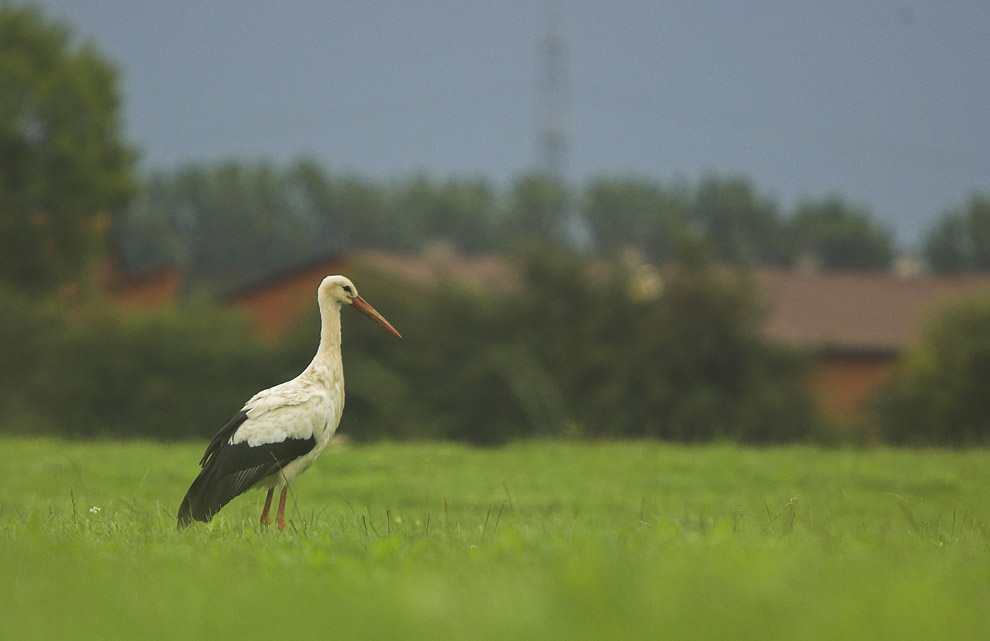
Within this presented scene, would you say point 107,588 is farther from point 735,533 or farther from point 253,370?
point 253,370

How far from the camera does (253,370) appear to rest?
87.0 feet

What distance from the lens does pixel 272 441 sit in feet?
27.1

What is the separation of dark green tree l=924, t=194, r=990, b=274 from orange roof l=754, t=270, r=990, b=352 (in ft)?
112

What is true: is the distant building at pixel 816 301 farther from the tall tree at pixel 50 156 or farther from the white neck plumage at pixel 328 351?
the white neck plumage at pixel 328 351

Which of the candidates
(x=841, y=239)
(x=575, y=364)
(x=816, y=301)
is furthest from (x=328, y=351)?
(x=841, y=239)

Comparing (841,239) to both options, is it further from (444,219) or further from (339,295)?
(339,295)

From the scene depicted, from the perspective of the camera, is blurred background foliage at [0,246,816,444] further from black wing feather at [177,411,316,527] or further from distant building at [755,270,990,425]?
black wing feather at [177,411,316,527]

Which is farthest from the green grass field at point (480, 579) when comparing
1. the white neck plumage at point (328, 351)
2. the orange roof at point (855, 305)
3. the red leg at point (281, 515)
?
the orange roof at point (855, 305)

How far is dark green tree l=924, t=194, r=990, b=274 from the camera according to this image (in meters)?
84.4

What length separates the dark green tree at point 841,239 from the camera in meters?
86.4

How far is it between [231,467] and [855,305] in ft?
131

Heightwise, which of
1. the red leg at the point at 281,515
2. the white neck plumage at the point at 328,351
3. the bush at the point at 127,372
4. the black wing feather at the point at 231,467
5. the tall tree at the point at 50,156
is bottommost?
the bush at the point at 127,372

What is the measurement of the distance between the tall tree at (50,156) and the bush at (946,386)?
21889mm

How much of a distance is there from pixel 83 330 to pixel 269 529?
20.6 metres
